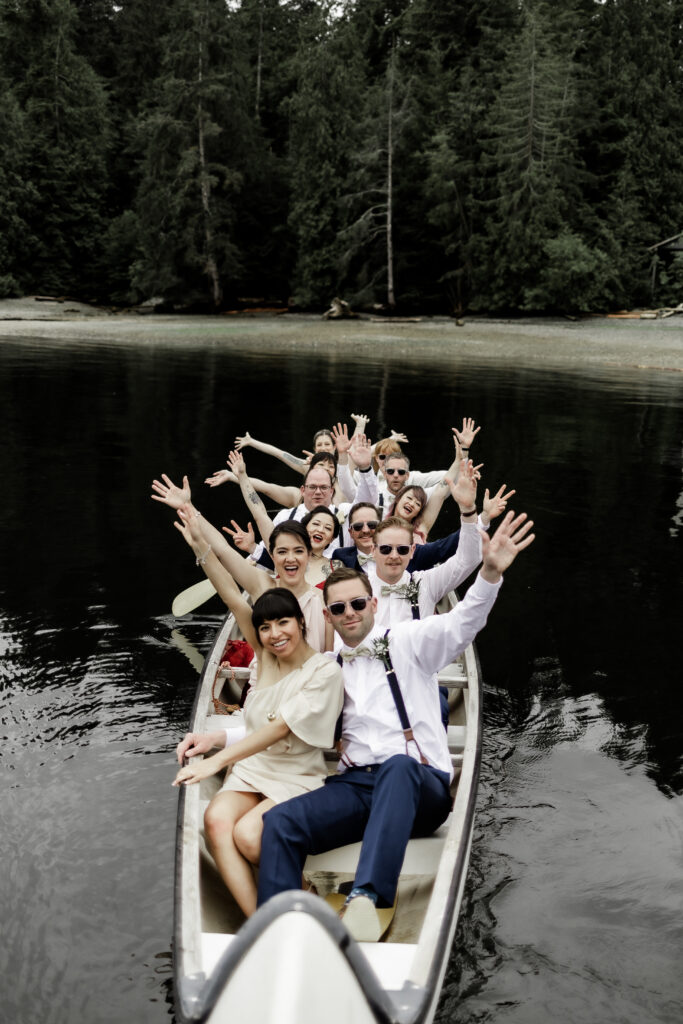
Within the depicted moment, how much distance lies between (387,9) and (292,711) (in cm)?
5760

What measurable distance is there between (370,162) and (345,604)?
1769 inches

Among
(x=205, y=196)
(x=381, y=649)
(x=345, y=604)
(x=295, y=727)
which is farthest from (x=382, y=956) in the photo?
(x=205, y=196)

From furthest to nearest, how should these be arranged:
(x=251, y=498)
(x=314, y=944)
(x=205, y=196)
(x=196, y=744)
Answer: (x=205, y=196) → (x=251, y=498) → (x=196, y=744) → (x=314, y=944)

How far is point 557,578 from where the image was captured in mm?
10766

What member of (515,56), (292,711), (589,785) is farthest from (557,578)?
(515,56)

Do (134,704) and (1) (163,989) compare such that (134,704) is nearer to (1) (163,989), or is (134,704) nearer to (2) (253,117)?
(1) (163,989)

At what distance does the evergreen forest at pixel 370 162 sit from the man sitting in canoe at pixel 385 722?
41169 millimetres

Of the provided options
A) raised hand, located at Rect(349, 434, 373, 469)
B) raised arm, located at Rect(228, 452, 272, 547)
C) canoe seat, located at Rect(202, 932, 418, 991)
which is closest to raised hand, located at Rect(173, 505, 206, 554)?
canoe seat, located at Rect(202, 932, 418, 991)

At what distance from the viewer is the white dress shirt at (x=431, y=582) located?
546 centimetres

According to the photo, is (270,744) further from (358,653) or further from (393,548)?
(393,548)

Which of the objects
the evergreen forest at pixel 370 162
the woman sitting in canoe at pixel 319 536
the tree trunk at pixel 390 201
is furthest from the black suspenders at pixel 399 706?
the tree trunk at pixel 390 201

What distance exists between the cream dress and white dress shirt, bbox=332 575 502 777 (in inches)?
4.5

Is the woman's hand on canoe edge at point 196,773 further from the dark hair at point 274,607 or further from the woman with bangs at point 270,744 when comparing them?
the dark hair at point 274,607

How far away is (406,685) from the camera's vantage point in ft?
14.3
